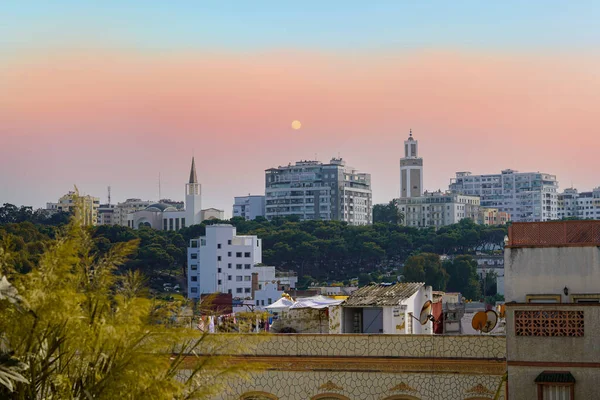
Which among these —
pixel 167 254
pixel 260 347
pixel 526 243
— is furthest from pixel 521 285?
pixel 167 254

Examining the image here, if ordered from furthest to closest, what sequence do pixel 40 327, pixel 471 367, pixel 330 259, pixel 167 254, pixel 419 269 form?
pixel 330 259 < pixel 167 254 < pixel 419 269 < pixel 471 367 < pixel 40 327

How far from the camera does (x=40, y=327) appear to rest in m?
17.7

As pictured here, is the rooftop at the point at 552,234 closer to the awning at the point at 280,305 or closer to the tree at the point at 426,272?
the awning at the point at 280,305

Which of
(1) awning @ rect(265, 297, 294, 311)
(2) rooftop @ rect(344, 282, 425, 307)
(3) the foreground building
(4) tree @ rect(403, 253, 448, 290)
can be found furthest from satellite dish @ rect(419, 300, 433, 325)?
(4) tree @ rect(403, 253, 448, 290)

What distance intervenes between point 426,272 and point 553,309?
12363 cm

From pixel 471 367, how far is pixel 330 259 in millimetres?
146288

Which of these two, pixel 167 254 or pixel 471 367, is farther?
pixel 167 254

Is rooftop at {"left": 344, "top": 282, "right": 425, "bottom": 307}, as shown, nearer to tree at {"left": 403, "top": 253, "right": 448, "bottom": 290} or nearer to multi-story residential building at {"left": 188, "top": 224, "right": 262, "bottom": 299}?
tree at {"left": 403, "top": 253, "right": 448, "bottom": 290}

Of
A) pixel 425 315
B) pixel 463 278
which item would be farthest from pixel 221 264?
pixel 425 315

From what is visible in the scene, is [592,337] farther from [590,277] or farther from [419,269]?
[419,269]

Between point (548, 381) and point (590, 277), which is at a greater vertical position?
point (590, 277)

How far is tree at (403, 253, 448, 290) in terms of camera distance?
145 metres

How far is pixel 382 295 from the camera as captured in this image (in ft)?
109

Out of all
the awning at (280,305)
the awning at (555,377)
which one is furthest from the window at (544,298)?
the awning at (280,305)
